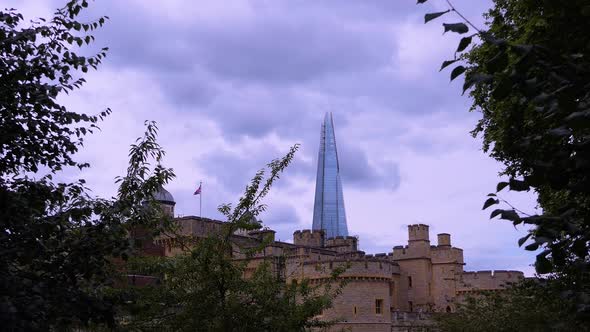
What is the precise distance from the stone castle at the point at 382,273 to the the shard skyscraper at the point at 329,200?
36429mm

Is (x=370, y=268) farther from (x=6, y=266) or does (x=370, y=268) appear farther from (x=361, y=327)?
(x=6, y=266)

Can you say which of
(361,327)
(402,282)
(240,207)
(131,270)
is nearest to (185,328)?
(131,270)

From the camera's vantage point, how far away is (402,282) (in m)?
73.4

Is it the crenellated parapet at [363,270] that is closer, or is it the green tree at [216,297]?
the green tree at [216,297]

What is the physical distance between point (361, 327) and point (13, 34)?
46.0 m

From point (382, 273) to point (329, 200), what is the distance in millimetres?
64462

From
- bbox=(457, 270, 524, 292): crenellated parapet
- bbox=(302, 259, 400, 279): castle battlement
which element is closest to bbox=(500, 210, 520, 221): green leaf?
bbox=(302, 259, 400, 279): castle battlement

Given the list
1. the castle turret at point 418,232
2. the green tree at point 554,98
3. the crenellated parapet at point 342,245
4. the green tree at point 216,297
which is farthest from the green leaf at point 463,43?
the castle turret at point 418,232

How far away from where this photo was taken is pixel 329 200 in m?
120

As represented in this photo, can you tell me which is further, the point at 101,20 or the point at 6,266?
the point at 101,20

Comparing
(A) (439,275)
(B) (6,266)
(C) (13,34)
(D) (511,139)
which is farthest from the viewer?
(A) (439,275)

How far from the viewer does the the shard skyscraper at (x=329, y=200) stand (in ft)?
388

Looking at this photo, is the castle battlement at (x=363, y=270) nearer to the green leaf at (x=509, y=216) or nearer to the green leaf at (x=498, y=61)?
the green leaf at (x=509, y=216)

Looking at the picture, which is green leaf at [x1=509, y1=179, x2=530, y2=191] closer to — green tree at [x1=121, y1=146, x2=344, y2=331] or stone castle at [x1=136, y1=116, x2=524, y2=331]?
green tree at [x1=121, y1=146, x2=344, y2=331]
